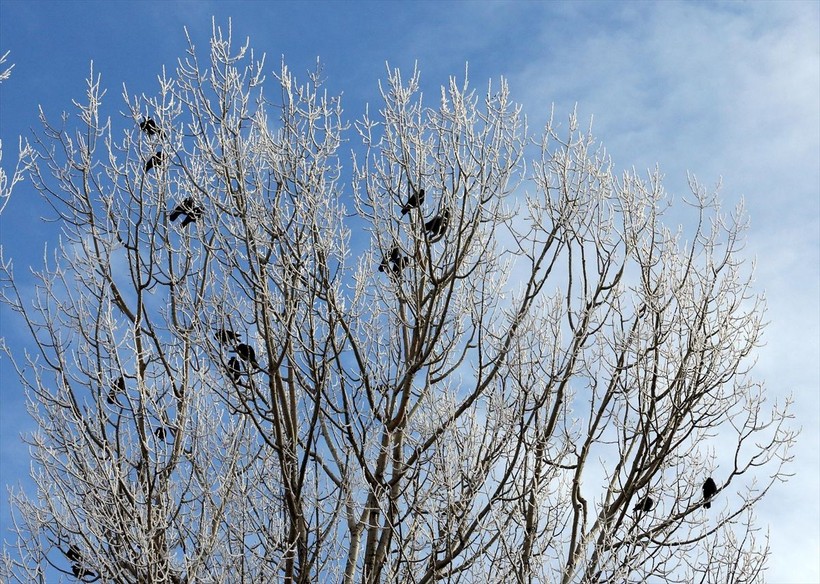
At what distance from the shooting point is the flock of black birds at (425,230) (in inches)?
240

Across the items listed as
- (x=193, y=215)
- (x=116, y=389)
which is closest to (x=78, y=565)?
(x=116, y=389)

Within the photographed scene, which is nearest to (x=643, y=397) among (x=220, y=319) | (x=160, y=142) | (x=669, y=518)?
(x=669, y=518)

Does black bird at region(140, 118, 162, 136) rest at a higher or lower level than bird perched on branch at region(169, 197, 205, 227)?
higher

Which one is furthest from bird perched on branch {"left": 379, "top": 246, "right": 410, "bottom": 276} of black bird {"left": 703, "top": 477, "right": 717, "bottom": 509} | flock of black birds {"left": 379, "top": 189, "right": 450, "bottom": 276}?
black bird {"left": 703, "top": 477, "right": 717, "bottom": 509}

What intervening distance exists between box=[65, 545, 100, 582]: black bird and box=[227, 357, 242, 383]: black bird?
60.1 inches

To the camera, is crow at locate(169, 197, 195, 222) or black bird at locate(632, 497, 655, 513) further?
crow at locate(169, 197, 195, 222)

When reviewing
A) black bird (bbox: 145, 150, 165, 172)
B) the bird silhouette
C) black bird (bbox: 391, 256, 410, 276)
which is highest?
black bird (bbox: 145, 150, 165, 172)

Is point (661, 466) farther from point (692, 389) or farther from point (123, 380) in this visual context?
point (123, 380)

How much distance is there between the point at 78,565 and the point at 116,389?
1.22 metres

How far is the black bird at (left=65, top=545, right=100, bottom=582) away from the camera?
19.7ft

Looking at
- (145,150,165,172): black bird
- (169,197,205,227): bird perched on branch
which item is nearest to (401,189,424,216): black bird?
(169,197,205,227): bird perched on branch

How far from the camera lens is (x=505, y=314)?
20.0 ft

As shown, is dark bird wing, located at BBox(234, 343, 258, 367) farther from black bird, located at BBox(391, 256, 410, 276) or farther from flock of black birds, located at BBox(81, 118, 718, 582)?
black bird, located at BBox(391, 256, 410, 276)

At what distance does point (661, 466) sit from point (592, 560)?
842 millimetres
